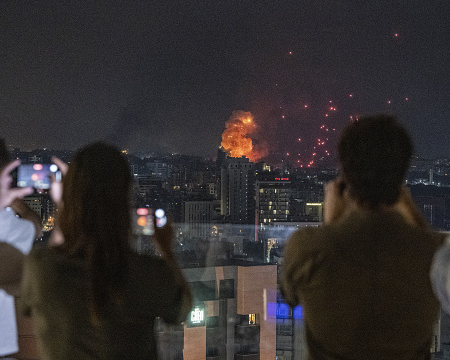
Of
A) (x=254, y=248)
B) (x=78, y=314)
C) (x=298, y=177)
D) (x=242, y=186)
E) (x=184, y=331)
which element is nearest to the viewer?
(x=78, y=314)

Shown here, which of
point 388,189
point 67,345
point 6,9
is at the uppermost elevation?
point 6,9

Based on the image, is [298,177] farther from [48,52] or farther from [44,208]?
[44,208]

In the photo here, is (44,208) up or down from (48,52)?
Result: down

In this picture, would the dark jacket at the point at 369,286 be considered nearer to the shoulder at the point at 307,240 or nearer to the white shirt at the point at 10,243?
the shoulder at the point at 307,240

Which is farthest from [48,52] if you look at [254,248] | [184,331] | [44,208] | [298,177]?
[44,208]

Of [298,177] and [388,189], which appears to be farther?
[298,177]

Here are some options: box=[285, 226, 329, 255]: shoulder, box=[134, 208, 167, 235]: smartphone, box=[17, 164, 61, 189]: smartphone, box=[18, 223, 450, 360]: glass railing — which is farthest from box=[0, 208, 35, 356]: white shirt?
box=[18, 223, 450, 360]: glass railing
